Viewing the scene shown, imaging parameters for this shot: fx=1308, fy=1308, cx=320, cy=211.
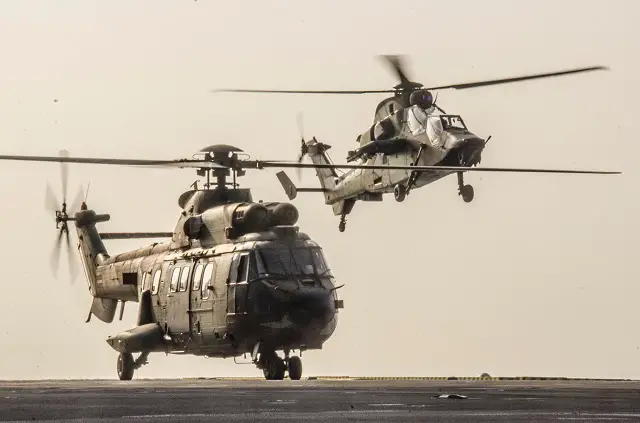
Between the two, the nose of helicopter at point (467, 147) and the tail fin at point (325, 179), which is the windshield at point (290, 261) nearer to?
the nose of helicopter at point (467, 147)

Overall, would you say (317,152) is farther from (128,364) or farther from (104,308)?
(128,364)

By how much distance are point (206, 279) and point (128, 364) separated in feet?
22.1

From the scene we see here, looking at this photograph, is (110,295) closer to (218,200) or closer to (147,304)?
(147,304)

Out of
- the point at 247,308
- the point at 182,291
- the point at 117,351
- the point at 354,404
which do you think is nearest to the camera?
the point at 354,404

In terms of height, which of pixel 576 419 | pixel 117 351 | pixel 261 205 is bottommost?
pixel 576 419

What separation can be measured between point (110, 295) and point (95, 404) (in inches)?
980

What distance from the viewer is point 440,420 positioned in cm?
1705

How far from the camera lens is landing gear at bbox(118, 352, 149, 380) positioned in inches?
1741

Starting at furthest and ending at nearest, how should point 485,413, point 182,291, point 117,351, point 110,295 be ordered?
point 110,295 < point 117,351 < point 182,291 < point 485,413

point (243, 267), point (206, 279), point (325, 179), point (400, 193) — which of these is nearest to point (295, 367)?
point (243, 267)

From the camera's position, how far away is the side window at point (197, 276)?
3944 centimetres

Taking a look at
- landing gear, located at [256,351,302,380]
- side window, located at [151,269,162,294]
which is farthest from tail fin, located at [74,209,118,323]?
landing gear, located at [256,351,302,380]

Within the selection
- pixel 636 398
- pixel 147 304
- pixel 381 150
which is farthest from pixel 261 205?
pixel 636 398

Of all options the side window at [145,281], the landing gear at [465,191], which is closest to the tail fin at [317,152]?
the landing gear at [465,191]
